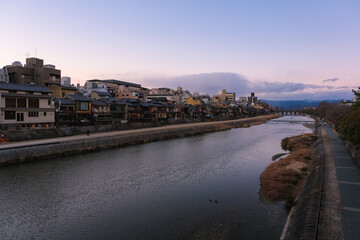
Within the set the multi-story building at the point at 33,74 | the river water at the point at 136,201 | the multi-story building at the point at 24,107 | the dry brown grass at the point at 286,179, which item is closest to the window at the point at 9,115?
the multi-story building at the point at 24,107

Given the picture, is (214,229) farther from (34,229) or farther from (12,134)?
(12,134)

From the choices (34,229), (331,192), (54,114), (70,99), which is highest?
(70,99)

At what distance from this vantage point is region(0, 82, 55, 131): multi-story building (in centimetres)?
3369

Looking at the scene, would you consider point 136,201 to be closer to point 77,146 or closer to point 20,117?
point 77,146

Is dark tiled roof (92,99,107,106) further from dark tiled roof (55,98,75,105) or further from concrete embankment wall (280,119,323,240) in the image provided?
concrete embankment wall (280,119,323,240)

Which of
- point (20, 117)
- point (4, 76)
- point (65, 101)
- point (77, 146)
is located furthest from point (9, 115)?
point (4, 76)

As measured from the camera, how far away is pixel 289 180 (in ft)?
62.5

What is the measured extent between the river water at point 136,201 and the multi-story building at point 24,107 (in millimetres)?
11860

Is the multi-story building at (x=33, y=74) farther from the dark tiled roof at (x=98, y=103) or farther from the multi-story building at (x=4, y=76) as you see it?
the dark tiled roof at (x=98, y=103)

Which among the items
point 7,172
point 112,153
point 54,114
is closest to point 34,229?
point 7,172

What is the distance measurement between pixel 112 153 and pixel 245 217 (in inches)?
963

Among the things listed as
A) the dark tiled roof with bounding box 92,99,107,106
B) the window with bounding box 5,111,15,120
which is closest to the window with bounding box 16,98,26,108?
the window with bounding box 5,111,15,120

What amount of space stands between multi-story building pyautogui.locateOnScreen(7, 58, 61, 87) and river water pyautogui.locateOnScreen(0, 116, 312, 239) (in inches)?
1312

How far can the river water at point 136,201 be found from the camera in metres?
12.3
